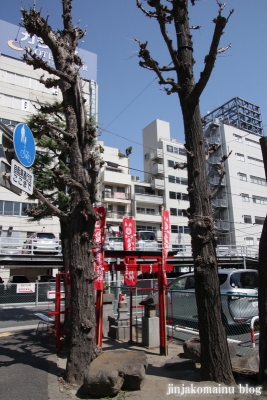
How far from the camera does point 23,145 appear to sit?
5.32 m

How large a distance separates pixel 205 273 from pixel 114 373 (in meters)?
2.01

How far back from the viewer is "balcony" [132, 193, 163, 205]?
4188 cm

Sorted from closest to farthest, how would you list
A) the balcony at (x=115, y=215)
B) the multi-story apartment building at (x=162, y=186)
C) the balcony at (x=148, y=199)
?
the balcony at (x=115, y=215) < the balcony at (x=148, y=199) < the multi-story apartment building at (x=162, y=186)

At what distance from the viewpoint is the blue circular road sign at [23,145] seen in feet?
16.4

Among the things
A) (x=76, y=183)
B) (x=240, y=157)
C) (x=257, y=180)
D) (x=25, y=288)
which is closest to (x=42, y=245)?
(x=25, y=288)

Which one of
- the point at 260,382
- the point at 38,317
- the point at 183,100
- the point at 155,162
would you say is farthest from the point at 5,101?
the point at 260,382

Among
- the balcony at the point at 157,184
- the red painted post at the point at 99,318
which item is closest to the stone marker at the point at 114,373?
the red painted post at the point at 99,318

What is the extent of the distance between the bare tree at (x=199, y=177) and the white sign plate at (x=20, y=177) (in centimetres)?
265

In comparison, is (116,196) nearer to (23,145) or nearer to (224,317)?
(224,317)

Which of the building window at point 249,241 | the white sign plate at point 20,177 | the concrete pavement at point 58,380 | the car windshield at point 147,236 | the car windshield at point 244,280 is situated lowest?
the concrete pavement at point 58,380

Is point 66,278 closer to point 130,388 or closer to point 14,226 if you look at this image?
point 130,388

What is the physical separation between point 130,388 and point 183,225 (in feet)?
128

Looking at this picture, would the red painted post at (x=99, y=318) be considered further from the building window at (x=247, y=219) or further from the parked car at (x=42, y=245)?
the building window at (x=247, y=219)

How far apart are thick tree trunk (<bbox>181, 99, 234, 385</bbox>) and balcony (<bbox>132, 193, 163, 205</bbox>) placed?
119 ft
